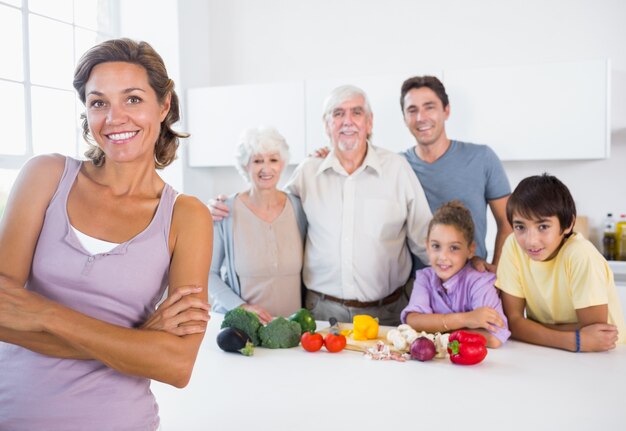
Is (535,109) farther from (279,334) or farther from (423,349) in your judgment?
(279,334)

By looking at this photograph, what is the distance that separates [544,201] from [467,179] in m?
0.87

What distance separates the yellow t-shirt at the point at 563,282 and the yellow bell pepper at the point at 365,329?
0.45 meters

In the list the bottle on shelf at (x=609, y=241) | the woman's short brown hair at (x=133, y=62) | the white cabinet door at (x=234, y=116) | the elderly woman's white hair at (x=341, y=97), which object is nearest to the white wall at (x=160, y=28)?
the white cabinet door at (x=234, y=116)

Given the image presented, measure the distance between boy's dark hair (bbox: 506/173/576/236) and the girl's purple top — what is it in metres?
0.29

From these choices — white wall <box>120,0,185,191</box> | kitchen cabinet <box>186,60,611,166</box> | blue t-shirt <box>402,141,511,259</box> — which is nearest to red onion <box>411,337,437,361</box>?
blue t-shirt <box>402,141,511,259</box>

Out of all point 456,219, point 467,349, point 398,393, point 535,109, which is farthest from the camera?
point 535,109

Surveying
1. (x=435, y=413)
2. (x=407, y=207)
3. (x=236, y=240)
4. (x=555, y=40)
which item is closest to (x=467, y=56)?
(x=555, y=40)

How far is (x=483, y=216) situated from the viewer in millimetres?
2805

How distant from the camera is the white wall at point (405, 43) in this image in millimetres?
3797

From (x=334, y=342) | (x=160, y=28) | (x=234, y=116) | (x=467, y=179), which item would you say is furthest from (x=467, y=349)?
(x=160, y=28)

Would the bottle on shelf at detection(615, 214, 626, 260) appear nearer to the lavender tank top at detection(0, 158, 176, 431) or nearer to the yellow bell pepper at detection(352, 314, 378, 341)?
the yellow bell pepper at detection(352, 314, 378, 341)

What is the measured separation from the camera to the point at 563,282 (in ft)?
6.31

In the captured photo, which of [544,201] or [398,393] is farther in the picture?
[544,201]

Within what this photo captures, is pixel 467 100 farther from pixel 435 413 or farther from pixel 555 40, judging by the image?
pixel 435 413
